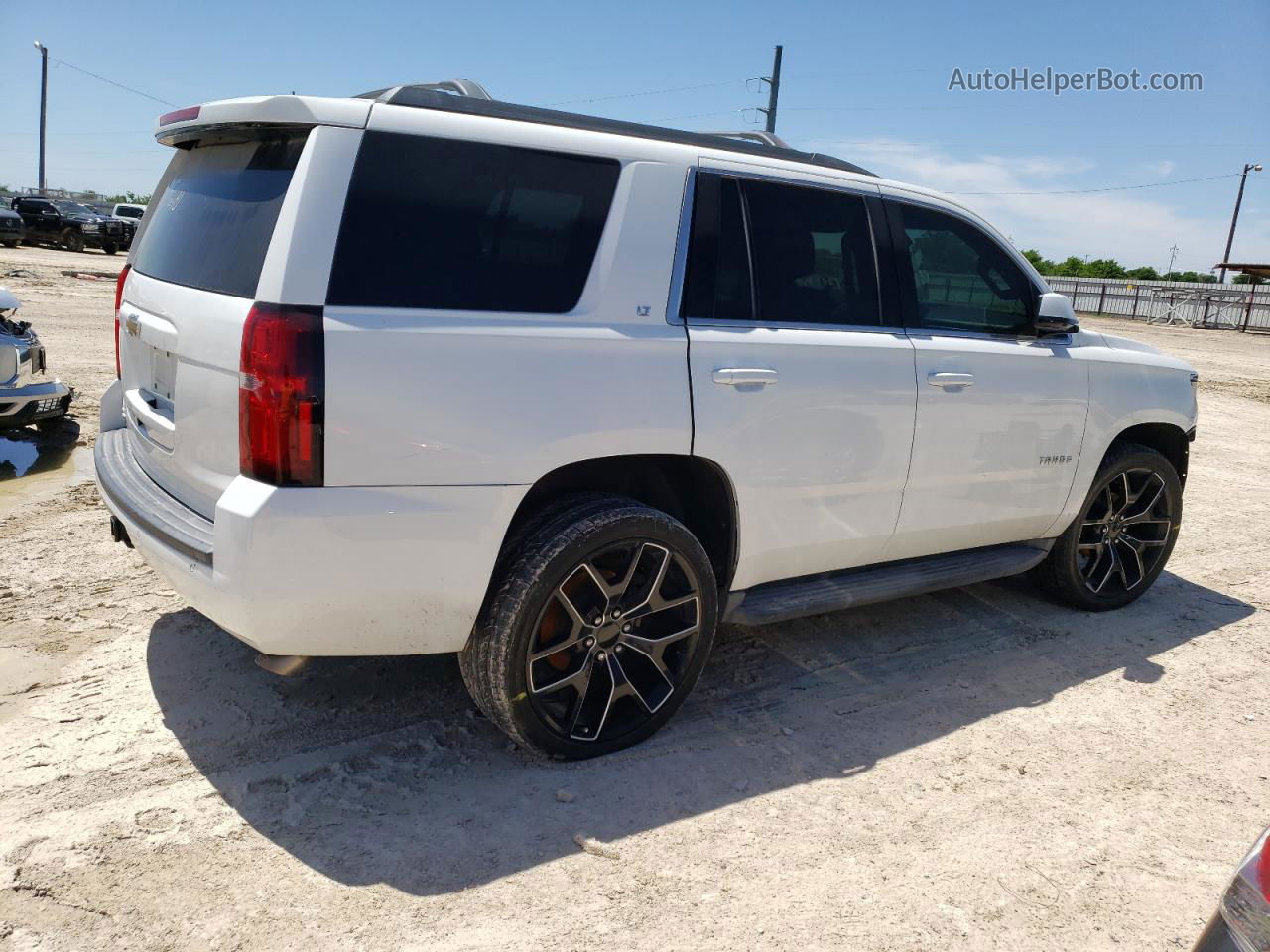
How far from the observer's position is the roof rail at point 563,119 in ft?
9.71

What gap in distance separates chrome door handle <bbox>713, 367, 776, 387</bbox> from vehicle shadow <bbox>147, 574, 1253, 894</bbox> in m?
1.29

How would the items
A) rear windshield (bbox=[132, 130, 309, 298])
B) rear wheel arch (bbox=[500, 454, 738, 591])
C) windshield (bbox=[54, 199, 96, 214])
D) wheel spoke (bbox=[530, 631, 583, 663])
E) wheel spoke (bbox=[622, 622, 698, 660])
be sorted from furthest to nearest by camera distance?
windshield (bbox=[54, 199, 96, 214]) < wheel spoke (bbox=[622, 622, 698, 660]) < rear wheel arch (bbox=[500, 454, 738, 591]) < wheel spoke (bbox=[530, 631, 583, 663]) < rear windshield (bbox=[132, 130, 309, 298])

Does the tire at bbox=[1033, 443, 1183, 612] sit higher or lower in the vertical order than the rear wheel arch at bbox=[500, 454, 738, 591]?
lower

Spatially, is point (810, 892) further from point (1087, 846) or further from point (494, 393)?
point (494, 393)

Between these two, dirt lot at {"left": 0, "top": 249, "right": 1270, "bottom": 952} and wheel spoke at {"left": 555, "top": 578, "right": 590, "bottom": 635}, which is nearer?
dirt lot at {"left": 0, "top": 249, "right": 1270, "bottom": 952}

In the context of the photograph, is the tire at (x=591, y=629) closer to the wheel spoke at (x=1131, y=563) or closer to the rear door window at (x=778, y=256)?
the rear door window at (x=778, y=256)

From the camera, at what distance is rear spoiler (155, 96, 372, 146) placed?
274 centimetres

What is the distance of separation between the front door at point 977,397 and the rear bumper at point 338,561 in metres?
1.96

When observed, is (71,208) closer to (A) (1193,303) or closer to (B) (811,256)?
(B) (811,256)

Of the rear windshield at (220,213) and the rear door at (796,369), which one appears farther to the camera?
the rear door at (796,369)

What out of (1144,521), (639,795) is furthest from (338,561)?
(1144,521)

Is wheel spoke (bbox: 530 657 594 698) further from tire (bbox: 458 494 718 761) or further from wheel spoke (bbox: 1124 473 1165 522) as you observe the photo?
wheel spoke (bbox: 1124 473 1165 522)

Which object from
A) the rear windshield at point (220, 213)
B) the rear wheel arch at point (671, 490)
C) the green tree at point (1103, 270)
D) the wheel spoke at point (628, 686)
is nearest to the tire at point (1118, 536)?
the rear wheel arch at point (671, 490)

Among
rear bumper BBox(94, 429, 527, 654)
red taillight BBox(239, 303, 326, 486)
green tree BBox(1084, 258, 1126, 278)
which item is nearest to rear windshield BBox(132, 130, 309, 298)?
red taillight BBox(239, 303, 326, 486)
